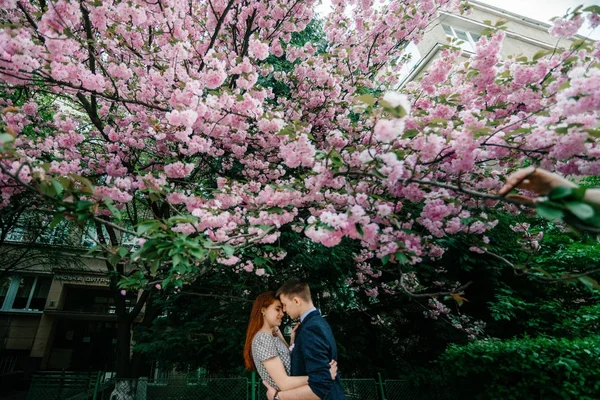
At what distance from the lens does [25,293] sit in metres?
13.5

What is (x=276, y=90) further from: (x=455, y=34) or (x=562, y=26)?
(x=455, y=34)

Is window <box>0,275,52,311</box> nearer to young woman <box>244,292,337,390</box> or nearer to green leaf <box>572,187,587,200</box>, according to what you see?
young woman <box>244,292,337,390</box>

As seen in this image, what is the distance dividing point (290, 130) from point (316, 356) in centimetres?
179

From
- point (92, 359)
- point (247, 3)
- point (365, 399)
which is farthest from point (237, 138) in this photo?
point (92, 359)

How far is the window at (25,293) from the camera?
13.1m

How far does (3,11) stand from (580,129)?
23.0 ft

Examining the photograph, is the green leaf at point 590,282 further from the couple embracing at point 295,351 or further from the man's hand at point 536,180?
the couple embracing at point 295,351

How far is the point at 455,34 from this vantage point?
13633 mm

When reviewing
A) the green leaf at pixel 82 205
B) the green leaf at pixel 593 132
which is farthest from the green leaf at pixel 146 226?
the green leaf at pixel 593 132

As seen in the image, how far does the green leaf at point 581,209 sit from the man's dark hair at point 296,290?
65.1 inches

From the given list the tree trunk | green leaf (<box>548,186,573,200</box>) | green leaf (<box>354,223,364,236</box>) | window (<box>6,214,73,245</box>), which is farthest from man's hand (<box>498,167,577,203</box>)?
window (<box>6,214,73,245</box>)

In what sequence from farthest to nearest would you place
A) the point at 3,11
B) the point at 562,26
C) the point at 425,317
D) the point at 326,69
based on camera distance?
1. the point at 425,317
2. the point at 326,69
3. the point at 3,11
4. the point at 562,26

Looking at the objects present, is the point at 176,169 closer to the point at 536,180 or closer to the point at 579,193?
the point at 536,180

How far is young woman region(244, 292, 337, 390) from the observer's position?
80.4 inches
